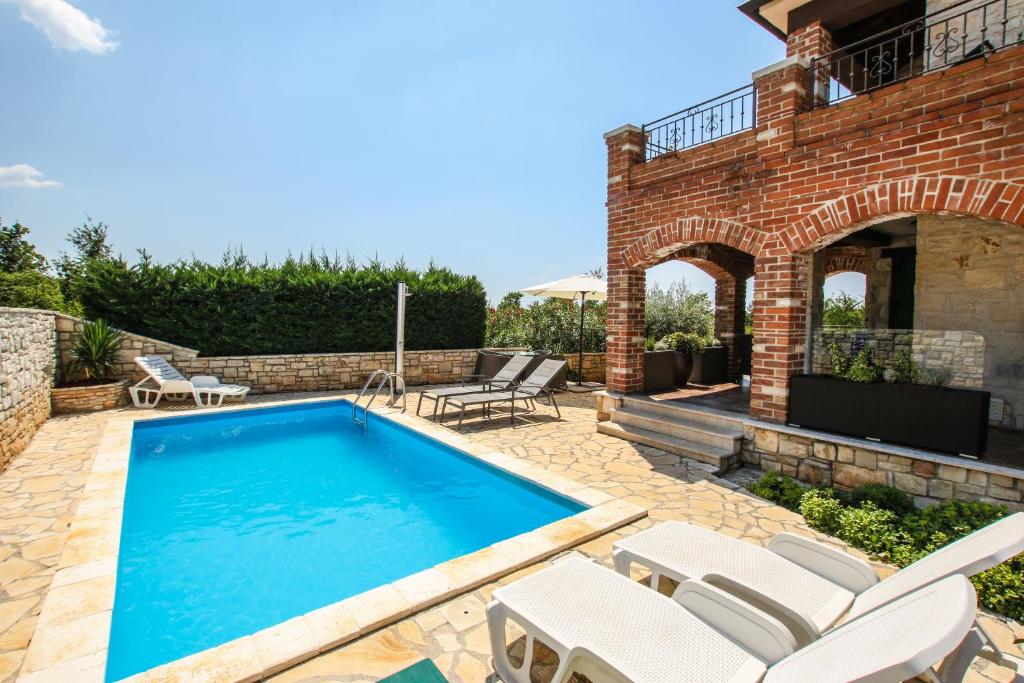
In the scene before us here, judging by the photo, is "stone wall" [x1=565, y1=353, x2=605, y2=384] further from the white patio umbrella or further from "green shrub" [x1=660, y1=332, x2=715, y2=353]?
"green shrub" [x1=660, y1=332, x2=715, y2=353]

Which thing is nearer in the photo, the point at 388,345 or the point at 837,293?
the point at 837,293

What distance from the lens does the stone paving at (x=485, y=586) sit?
2.70 m

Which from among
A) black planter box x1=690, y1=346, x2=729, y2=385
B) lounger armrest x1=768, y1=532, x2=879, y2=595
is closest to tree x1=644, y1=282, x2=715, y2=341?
black planter box x1=690, y1=346, x2=729, y2=385

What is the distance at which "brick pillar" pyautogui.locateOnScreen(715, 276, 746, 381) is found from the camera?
11.3 m

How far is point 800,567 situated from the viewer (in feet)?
9.75

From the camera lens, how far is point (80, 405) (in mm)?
9234

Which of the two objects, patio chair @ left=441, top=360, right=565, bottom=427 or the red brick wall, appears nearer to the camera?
Answer: the red brick wall

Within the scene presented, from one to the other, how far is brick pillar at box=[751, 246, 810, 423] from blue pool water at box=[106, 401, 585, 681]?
313 cm

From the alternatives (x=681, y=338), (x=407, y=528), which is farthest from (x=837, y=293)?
(x=407, y=528)

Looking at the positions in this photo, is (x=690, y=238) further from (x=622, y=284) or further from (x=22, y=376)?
(x=22, y=376)

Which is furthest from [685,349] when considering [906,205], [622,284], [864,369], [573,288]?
[906,205]

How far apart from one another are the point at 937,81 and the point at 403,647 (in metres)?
7.04

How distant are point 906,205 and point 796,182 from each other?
4.04 feet

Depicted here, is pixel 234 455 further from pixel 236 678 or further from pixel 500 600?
pixel 500 600
